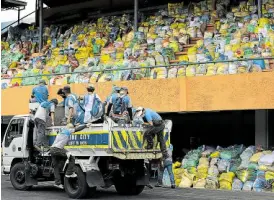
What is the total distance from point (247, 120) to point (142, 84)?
5.34 m

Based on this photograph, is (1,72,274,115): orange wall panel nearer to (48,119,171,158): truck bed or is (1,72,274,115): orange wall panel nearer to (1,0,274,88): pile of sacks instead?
(1,0,274,88): pile of sacks

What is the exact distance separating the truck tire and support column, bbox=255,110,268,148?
5139mm

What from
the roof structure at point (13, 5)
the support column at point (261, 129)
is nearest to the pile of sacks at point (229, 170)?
the support column at point (261, 129)

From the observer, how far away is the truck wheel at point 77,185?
41.7 ft

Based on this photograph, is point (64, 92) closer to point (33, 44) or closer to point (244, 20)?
point (244, 20)

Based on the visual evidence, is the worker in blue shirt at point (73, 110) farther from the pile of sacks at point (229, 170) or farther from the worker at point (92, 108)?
the pile of sacks at point (229, 170)

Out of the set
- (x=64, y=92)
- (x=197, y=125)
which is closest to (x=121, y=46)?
(x=197, y=125)

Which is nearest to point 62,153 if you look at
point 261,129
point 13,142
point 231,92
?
point 13,142

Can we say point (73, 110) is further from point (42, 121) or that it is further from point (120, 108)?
point (120, 108)

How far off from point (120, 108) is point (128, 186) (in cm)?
193

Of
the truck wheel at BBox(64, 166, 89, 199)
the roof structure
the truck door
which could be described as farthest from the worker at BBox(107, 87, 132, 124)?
the roof structure

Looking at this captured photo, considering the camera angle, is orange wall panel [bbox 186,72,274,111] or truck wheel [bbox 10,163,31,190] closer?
truck wheel [bbox 10,163,31,190]

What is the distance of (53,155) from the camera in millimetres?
13500

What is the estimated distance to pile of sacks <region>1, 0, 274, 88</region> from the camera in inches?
698
